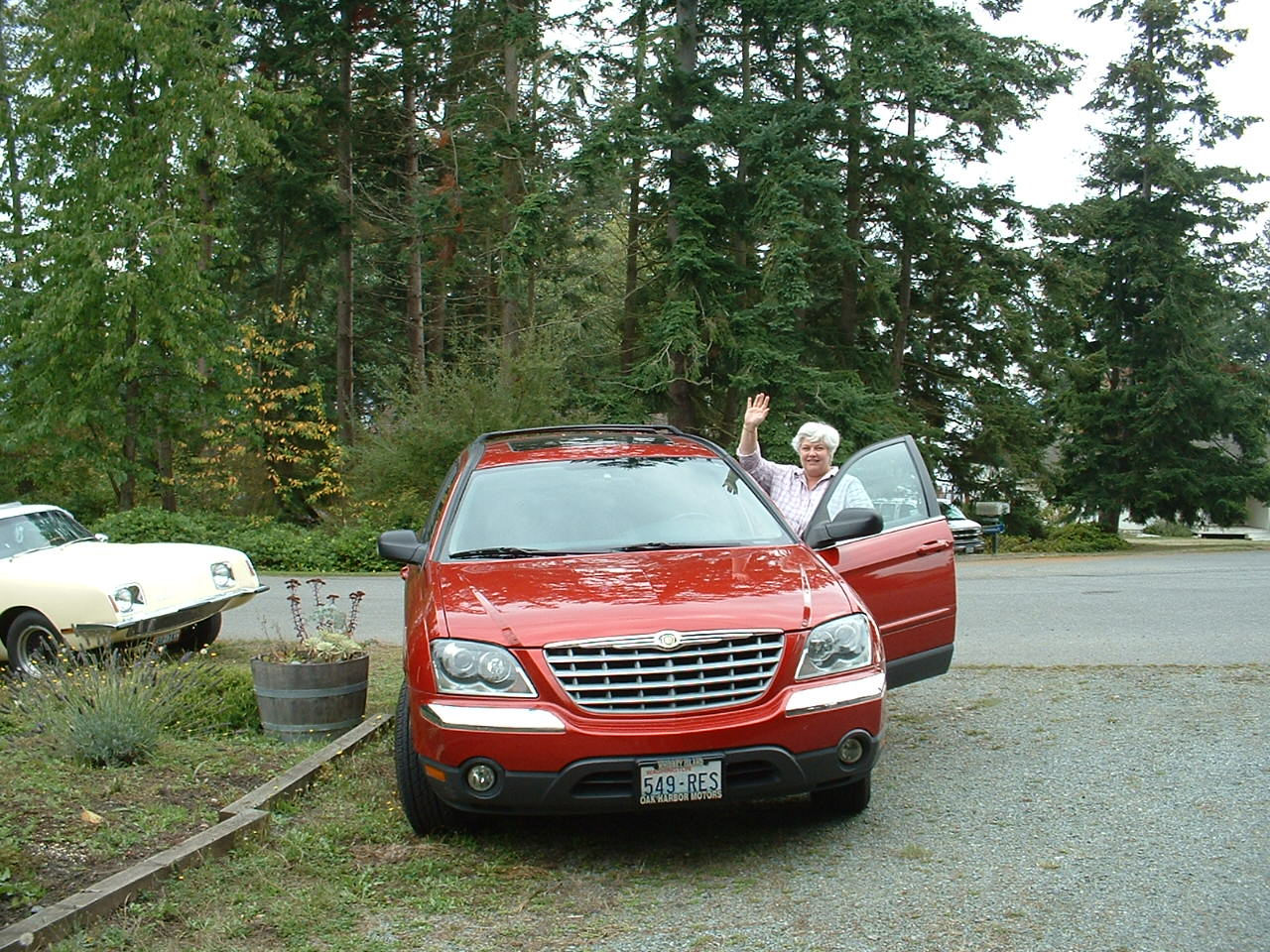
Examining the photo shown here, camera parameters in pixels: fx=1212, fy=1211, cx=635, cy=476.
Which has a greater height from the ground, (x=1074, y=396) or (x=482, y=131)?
(x=482, y=131)

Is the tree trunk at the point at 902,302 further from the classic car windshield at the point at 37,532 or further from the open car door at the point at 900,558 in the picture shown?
the open car door at the point at 900,558

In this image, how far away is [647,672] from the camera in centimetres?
458

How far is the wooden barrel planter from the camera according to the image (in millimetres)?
6664

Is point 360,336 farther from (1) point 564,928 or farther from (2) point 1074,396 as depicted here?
(1) point 564,928

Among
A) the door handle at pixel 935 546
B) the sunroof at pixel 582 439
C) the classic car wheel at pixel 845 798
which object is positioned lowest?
the classic car wheel at pixel 845 798

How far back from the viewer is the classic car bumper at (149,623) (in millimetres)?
8641

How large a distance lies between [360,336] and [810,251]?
15278mm

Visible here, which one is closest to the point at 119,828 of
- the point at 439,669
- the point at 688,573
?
the point at 439,669

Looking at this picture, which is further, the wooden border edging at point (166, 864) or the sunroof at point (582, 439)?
the sunroof at point (582, 439)

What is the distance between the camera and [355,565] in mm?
20812

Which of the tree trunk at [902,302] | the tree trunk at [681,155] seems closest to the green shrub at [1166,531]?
the tree trunk at [902,302]

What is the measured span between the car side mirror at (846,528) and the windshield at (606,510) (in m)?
0.17

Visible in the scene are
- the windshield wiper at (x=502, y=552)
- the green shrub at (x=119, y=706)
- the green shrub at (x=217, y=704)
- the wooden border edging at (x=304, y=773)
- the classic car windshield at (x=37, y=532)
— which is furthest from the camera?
the classic car windshield at (x=37, y=532)

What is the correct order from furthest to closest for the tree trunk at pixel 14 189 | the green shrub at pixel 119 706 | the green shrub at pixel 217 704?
1. the tree trunk at pixel 14 189
2. the green shrub at pixel 217 704
3. the green shrub at pixel 119 706
